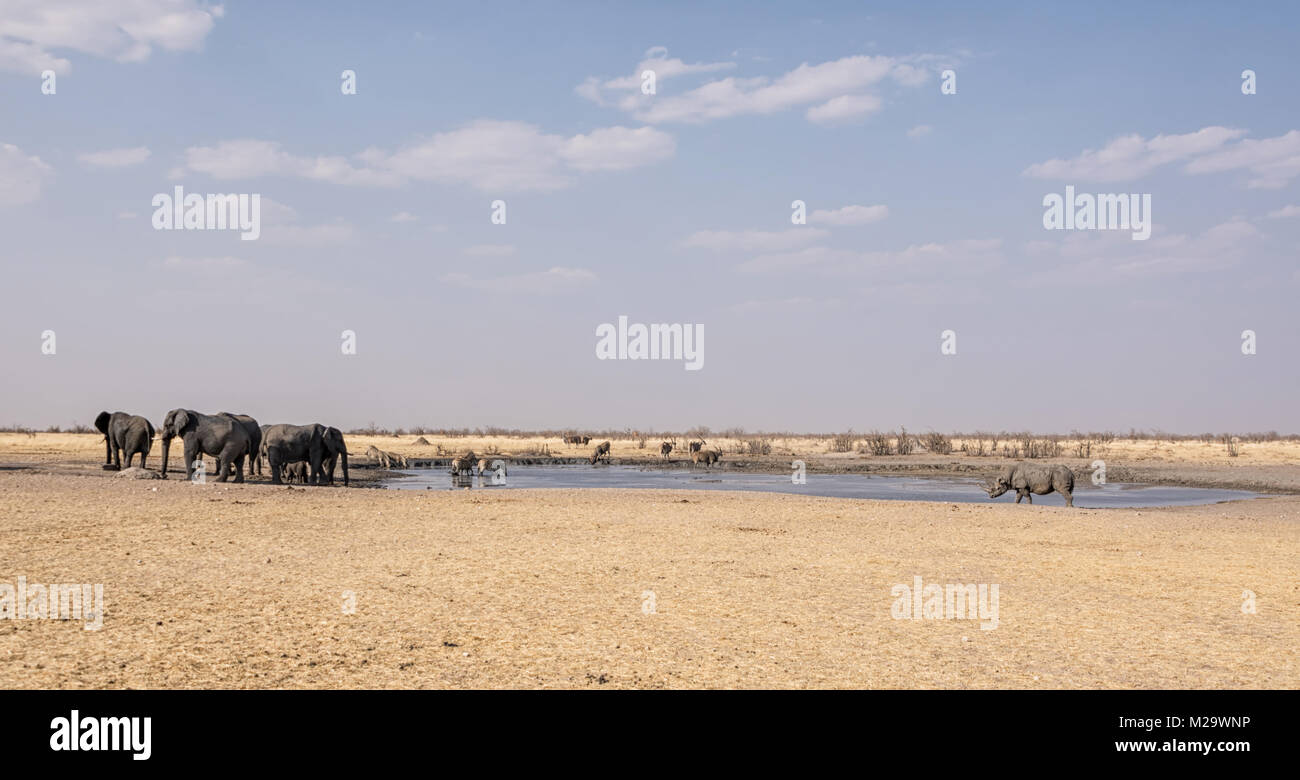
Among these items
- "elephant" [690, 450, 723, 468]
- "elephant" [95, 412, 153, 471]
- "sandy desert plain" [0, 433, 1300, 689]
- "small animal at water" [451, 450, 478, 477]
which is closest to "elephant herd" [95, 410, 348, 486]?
"elephant" [95, 412, 153, 471]

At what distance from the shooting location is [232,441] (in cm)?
2669

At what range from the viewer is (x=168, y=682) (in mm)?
6926

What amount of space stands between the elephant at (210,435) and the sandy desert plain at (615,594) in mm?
4659

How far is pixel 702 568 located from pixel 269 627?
20.5ft

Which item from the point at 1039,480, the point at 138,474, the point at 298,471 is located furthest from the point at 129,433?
the point at 1039,480

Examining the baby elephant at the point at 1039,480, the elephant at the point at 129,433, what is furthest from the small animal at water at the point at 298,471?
the baby elephant at the point at 1039,480

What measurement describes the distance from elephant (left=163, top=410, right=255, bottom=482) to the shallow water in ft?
17.6

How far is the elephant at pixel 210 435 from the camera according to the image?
86.8ft

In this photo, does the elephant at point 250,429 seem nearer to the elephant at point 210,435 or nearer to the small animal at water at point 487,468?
the elephant at point 210,435

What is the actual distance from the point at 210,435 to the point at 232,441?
692 mm

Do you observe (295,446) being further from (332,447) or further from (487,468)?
(487,468)

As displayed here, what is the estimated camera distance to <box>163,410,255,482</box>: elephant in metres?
26.5

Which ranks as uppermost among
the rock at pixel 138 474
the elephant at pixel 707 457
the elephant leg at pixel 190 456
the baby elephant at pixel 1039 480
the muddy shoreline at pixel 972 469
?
the elephant leg at pixel 190 456

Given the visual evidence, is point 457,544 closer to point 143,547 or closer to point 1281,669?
point 143,547
